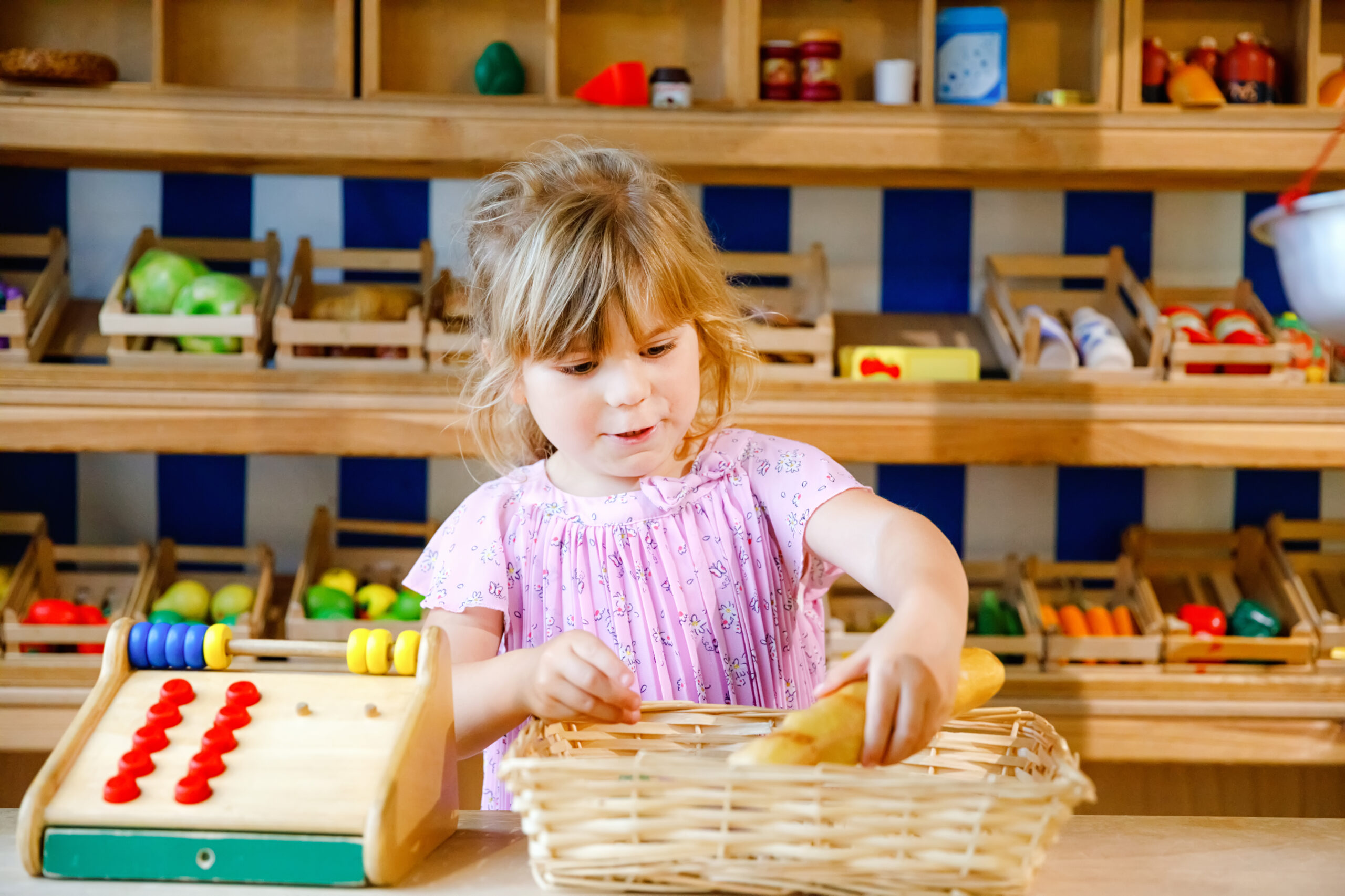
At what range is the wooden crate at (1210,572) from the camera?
1960 millimetres

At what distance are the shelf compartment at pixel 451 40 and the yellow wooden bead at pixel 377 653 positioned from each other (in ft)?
4.69

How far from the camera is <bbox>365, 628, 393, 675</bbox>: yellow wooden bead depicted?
0.75 m

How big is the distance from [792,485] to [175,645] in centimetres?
55

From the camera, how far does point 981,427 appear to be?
1.80 metres

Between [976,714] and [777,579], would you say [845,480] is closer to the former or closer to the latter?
A: [777,579]

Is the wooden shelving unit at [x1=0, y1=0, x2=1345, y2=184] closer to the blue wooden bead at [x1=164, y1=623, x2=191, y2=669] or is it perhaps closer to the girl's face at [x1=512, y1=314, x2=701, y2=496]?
the girl's face at [x1=512, y1=314, x2=701, y2=496]

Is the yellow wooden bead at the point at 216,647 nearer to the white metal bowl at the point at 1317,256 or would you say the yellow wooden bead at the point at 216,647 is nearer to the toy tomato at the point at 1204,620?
the white metal bowl at the point at 1317,256

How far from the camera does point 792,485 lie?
3.54 feet

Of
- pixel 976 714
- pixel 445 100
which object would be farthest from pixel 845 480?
pixel 445 100

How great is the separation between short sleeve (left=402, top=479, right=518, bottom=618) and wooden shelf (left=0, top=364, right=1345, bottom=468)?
65 cm

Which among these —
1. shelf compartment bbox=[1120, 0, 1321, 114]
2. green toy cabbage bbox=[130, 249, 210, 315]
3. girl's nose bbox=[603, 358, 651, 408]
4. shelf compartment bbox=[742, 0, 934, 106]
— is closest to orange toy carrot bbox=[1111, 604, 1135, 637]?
shelf compartment bbox=[1120, 0, 1321, 114]

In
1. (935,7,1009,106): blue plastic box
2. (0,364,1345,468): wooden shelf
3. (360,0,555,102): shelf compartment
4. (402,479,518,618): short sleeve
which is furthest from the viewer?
(360,0,555,102): shelf compartment

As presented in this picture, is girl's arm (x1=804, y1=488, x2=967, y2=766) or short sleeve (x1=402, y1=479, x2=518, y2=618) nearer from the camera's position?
girl's arm (x1=804, y1=488, x2=967, y2=766)

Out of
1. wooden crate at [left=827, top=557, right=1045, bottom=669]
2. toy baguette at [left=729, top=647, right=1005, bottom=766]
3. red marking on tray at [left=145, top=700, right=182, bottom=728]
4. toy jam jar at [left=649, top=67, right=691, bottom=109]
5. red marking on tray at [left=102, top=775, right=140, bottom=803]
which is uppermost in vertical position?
toy jam jar at [left=649, top=67, right=691, bottom=109]
